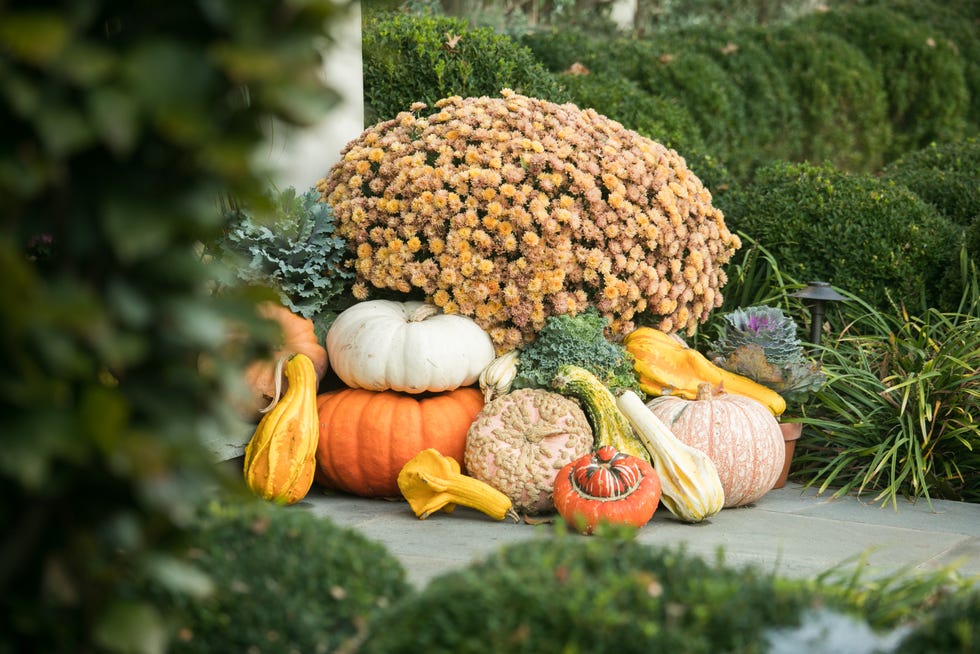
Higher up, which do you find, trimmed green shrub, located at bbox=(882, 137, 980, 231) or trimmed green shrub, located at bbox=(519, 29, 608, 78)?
trimmed green shrub, located at bbox=(519, 29, 608, 78)

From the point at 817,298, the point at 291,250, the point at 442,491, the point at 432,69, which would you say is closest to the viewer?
the point at 442,491

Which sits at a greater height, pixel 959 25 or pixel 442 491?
pixel 959 25

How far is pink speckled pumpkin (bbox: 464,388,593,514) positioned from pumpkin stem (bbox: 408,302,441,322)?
51cm

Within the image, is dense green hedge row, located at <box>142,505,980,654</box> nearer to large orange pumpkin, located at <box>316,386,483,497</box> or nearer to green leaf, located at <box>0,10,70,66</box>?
green leaf, located at <box>0,10,70,66</box>

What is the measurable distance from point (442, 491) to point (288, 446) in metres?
0.63

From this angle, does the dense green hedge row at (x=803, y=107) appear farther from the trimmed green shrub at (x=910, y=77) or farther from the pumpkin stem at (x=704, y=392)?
the pumpkin stem at (x=704, y=392)

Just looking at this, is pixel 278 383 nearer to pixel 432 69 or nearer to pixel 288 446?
pixel 288 446

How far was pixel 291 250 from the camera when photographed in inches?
181

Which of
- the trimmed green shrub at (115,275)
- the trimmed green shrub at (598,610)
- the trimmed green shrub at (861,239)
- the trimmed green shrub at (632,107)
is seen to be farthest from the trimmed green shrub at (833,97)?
the trimmed green shrub at (115,275)

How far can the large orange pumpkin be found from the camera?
14.0 feet

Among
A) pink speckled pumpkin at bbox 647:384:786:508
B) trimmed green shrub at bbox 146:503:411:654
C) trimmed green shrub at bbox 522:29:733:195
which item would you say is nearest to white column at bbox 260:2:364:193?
trimmed green shrub at bbox 522:29:733:195

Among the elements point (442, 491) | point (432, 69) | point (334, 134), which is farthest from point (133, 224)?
point (432, 69)

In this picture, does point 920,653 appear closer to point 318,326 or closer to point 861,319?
point 318,326

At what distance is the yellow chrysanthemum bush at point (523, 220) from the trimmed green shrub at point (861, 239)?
1.11m
